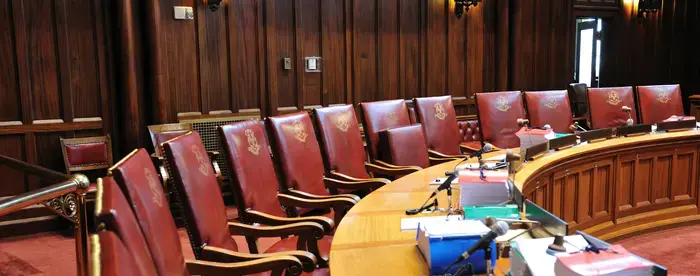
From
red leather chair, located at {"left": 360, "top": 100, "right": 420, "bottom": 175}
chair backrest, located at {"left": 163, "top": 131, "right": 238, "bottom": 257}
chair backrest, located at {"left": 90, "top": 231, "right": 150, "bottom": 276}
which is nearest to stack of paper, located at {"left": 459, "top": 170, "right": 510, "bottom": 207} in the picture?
chair backrest, located at {"left": 163, "top": 131, "right": 238, "bottom": 257}

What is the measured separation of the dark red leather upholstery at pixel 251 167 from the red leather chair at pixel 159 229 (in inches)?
17.0

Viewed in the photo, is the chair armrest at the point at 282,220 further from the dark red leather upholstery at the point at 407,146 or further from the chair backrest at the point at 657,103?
the chair backrest at the point at 657,103

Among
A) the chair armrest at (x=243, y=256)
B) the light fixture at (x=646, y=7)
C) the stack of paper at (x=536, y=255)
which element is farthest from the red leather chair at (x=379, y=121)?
the light fixture at (x=646, y=7)

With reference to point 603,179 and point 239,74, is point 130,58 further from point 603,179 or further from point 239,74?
point 603,179

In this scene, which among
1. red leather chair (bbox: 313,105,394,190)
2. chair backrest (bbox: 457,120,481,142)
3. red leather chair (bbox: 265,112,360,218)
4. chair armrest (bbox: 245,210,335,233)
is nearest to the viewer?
chair armrest (bbox: 245,210,335,233)

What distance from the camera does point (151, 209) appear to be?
1646 millimetres

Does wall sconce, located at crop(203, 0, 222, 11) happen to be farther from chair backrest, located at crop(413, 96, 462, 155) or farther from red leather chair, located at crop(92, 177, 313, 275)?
red leather chair, located at crop(92, 177, 313, 275)

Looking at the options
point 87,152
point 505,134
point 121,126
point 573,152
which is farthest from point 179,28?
point 573,152

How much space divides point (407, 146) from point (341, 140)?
48cm

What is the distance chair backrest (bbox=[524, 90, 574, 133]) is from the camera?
4.71 metres

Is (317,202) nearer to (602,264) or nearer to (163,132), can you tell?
(602,264)

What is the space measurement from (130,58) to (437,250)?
405cm

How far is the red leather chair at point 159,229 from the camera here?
61.3 inches

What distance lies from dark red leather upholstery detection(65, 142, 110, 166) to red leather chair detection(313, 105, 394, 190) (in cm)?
235
